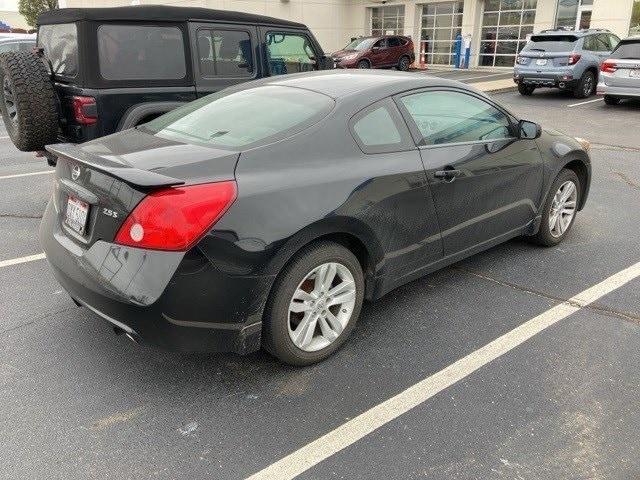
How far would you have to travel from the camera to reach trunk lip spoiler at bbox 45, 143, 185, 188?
2.56 meters

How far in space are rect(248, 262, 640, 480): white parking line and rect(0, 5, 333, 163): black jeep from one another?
371 cm

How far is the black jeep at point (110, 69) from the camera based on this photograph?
5332 mm

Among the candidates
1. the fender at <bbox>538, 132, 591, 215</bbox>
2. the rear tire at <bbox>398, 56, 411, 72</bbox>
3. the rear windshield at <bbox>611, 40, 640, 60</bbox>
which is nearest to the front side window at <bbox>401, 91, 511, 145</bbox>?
the fender at <bbox>538, 132, 591, 215</bbox>

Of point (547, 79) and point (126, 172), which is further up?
point (126, 172)

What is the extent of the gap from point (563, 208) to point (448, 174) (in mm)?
1886

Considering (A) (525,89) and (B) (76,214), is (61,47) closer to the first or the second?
(B) (76,214)

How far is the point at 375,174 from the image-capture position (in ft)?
10.7

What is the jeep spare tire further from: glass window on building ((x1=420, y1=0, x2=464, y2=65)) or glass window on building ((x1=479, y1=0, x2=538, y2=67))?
glass window on building ((x1=420, y1=0, x2=464, y2=65))

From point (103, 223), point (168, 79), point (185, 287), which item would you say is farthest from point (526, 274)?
point (168, 79)

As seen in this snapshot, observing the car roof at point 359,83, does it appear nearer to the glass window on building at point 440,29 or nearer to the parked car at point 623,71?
the parked car at point 623,71

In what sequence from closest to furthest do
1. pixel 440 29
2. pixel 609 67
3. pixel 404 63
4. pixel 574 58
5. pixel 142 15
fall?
pixel 142 15 < pixel 609 67 < pixel 574 58 < pixel 404 63 < pixel 440 29

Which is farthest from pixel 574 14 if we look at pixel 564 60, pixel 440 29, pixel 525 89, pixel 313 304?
pixel 313 304

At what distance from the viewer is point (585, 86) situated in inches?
615

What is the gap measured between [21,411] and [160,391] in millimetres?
655
